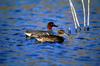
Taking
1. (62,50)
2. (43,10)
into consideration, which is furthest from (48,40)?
(43,10)

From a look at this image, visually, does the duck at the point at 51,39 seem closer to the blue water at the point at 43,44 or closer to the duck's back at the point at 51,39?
the duck's back at the point at 51,39

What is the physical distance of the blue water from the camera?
18731 millimetres

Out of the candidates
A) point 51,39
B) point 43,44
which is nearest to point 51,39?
point 51,39

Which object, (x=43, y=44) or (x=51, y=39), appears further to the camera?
(x=51, y=39)

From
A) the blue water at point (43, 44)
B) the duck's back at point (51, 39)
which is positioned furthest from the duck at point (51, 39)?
the blue water at point (43, 44)

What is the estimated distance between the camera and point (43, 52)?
1997cm

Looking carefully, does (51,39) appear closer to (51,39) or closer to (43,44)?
(51,39)

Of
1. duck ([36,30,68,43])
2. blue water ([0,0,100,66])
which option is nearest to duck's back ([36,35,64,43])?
duck ([36,30,68,43])

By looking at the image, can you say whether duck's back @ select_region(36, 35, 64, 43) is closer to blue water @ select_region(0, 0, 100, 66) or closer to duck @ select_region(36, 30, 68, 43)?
duck @ select_region(36, 30, 68, 43)

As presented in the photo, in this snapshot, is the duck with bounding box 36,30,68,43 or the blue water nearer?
the blue water

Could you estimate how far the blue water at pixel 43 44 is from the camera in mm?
18731

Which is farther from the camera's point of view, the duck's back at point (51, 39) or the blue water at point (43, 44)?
the duck's back at point (51, 39)

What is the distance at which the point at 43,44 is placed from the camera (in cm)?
2155

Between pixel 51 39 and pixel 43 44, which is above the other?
pixel 51 39
